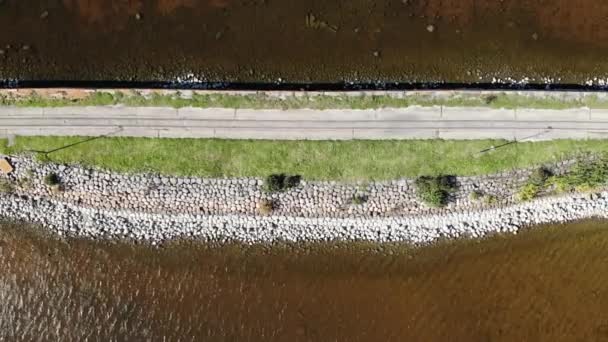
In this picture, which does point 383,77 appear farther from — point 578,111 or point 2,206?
point 2,206

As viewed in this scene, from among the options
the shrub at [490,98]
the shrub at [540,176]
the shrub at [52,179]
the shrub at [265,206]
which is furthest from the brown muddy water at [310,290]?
the shrub at [490,98]

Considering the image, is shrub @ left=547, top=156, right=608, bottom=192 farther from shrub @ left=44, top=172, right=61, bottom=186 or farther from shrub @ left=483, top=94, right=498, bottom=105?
shrub @ left=44, top=172, right=61, bottom=186

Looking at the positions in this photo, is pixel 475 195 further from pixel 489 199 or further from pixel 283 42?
pixel 283 42

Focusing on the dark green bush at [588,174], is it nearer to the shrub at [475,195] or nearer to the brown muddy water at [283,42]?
the shrub at [475,195]

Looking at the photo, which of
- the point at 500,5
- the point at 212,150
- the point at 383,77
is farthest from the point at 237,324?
the point at 500,5

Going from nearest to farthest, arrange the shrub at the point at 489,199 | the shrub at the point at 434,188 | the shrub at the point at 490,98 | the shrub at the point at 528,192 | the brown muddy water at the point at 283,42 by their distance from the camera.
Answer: the shrub at the point at 434,188
the shrub at the point at 490,98
the shrub at the point at 528,192
the shrub at the point at 489,199
the brown muddy water at the point at 283,42

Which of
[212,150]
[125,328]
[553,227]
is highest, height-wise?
[212,150]
